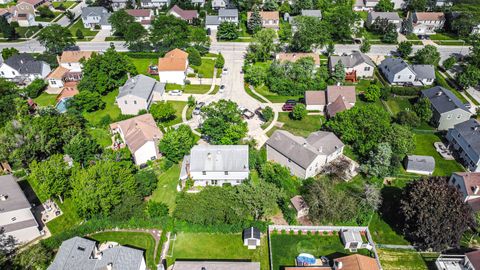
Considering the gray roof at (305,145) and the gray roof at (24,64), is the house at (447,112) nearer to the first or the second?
the gray roof at (305,145)

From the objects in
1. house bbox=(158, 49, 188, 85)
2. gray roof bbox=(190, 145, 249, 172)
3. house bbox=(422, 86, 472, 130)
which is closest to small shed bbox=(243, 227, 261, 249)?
gray roof bbox=(190, 145, 249, 172)

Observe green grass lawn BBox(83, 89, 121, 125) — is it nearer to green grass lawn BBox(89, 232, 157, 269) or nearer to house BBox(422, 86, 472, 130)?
green grass lawn BBox(89, 232, 157, 269)

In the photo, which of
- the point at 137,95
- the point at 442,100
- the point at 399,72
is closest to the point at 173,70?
the point at 137,95

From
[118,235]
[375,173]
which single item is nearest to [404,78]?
[375,173]

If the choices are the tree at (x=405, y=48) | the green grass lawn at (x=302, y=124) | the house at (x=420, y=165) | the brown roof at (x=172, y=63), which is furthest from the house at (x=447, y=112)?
the brown roof at (x=172, y=63)

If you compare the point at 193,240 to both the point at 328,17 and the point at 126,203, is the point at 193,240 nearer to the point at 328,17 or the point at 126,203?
the point at 126,203
